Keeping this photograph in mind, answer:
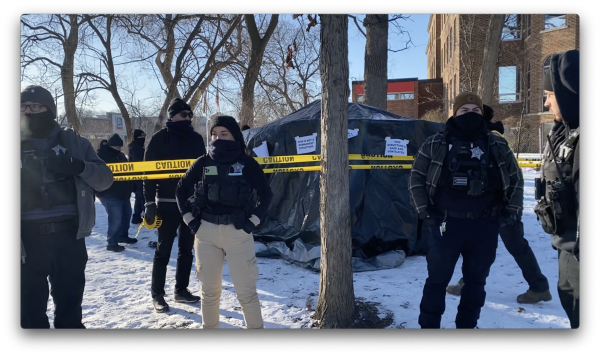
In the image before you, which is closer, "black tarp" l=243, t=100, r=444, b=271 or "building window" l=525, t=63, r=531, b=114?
"black tarp" l=243, t=100, r=444, b=271

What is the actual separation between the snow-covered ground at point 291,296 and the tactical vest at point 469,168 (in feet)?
4.42

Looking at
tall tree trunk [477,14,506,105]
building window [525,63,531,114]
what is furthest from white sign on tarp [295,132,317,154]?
building window [525,63,531,114]

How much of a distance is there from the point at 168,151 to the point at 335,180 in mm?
1817

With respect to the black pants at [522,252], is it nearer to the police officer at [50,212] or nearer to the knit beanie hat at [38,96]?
the police officer at [50,212]

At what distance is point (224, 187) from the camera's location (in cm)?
328

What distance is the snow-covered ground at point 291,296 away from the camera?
391 cm

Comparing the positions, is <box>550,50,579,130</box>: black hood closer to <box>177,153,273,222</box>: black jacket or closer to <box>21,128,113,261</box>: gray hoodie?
<box>177,153,273,222</box>: black jacket

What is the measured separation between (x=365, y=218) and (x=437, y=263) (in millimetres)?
2761

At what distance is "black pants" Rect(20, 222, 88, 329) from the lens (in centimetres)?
298

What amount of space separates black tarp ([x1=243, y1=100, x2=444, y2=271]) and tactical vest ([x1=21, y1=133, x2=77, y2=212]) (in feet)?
10.9

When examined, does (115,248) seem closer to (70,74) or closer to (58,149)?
(58,149)

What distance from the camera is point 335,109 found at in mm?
3660

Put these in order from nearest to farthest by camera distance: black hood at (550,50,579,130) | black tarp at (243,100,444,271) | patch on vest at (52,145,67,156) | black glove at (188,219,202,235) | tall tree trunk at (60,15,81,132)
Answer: black hood at (550,50,579,130), patch on vest at (52,145,67,156), black glove at (188,219,202,235), black tarp at (243,100,444,271), tall tree trunk at (60,15,81,132)

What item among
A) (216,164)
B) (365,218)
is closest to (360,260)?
(365,218)
